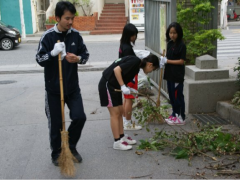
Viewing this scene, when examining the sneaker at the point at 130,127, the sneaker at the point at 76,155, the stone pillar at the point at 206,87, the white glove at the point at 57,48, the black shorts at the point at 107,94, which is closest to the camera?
the white glove at the point at 57,48

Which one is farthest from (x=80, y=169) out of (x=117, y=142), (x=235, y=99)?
(x=235, y=99)

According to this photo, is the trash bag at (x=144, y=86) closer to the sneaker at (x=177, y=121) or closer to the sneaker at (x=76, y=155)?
the sneaker at (x=177, y=121)

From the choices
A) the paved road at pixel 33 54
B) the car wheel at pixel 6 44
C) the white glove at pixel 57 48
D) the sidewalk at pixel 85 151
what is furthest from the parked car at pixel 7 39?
the white glove at pixel 57 48

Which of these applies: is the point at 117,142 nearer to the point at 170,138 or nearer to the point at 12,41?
the point at 170,138

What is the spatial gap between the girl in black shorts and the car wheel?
13225mm

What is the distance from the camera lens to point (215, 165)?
468 cm

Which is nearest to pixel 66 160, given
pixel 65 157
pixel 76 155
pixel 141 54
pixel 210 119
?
pixel 65 157

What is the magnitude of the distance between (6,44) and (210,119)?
1283 cm

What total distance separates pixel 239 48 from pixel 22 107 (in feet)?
35.7

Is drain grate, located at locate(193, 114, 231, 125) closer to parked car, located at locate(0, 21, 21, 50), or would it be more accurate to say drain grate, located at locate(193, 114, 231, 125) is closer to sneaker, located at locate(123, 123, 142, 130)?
sneaker, located at locate(123, 123, 142, 130)

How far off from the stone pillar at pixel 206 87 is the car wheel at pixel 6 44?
12.3 metres

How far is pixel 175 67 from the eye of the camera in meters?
6.20

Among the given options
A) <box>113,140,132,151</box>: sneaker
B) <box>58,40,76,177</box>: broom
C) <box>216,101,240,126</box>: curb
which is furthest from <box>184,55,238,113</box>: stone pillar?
<box>58,40,76,177</box>: broom

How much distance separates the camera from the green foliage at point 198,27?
24.4 feet
